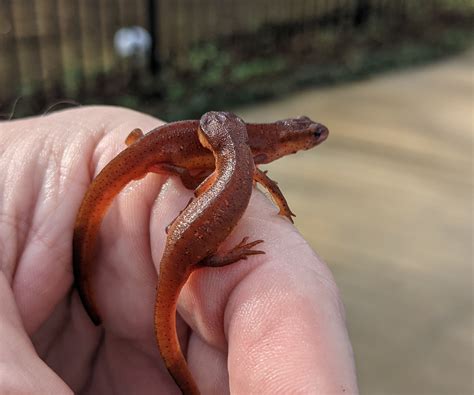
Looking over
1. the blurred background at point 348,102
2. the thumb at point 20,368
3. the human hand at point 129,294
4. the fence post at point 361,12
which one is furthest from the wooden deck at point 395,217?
the thumb at point 20,368

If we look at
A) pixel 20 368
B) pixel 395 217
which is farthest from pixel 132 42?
pixel 20 368

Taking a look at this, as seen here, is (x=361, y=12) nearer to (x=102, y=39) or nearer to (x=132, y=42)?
(x=132, y=42)

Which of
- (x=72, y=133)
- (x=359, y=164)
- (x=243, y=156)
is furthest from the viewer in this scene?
(x=359, y=164)

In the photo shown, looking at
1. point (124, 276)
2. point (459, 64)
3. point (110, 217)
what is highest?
point (110, 217)

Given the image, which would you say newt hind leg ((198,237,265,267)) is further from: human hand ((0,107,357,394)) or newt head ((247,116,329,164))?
newt head ((247,116,329,164))

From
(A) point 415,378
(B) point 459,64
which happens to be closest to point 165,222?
(A) point 415,378

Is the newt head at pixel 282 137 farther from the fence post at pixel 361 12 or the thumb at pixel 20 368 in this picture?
the fence post at pixel 361 12

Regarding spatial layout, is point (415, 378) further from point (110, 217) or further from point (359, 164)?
point (359, 164)
